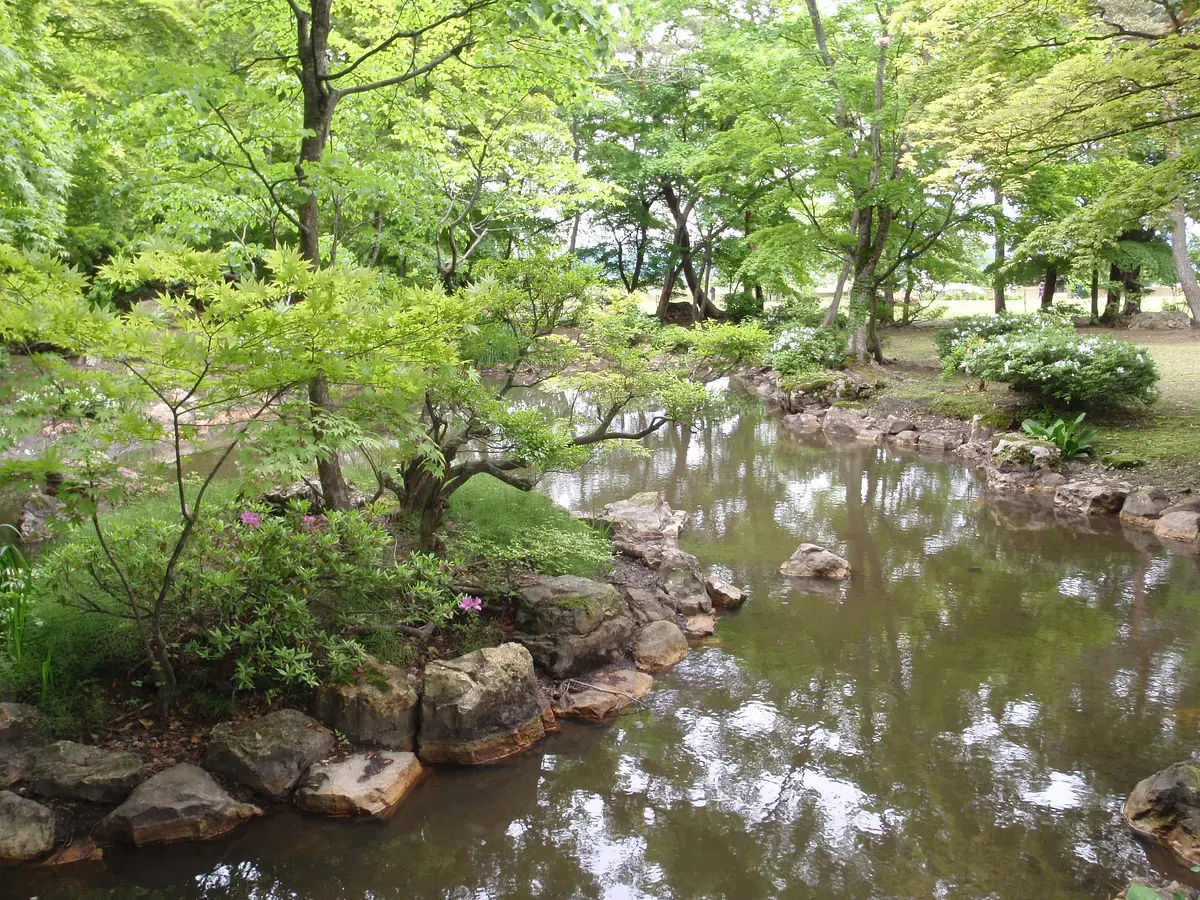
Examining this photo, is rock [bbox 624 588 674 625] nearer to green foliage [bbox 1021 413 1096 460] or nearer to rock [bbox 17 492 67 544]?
rock [bbox 17 492 67 544]

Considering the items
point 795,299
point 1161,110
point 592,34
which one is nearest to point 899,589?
point 592,34

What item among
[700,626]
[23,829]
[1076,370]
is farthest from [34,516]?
[1076,370]

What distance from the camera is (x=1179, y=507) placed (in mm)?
9070

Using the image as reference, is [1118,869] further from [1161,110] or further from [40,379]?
[1161,110]

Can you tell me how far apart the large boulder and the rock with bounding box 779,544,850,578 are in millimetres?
2551

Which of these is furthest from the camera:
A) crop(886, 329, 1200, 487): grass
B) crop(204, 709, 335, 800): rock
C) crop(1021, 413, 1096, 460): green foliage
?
crop(1021, 413, 1096, 460): green foliage

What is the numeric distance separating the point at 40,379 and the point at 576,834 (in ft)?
11.3

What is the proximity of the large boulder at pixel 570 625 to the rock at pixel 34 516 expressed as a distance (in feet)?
16.9

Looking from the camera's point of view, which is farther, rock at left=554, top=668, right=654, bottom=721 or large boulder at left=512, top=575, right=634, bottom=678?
large boulder at left=512, top=575, right=634, bottom=678

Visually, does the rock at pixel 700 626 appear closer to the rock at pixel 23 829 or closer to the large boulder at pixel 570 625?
the large boulder at pixel 570 625

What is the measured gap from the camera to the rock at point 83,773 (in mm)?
4004

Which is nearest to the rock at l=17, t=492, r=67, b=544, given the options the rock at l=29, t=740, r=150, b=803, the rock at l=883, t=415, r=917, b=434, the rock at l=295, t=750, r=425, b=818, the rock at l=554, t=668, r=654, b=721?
the rock at l=29, t=740, r=150, b=803

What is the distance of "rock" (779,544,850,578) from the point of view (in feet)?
26.1

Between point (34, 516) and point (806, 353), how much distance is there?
15.0 metres
